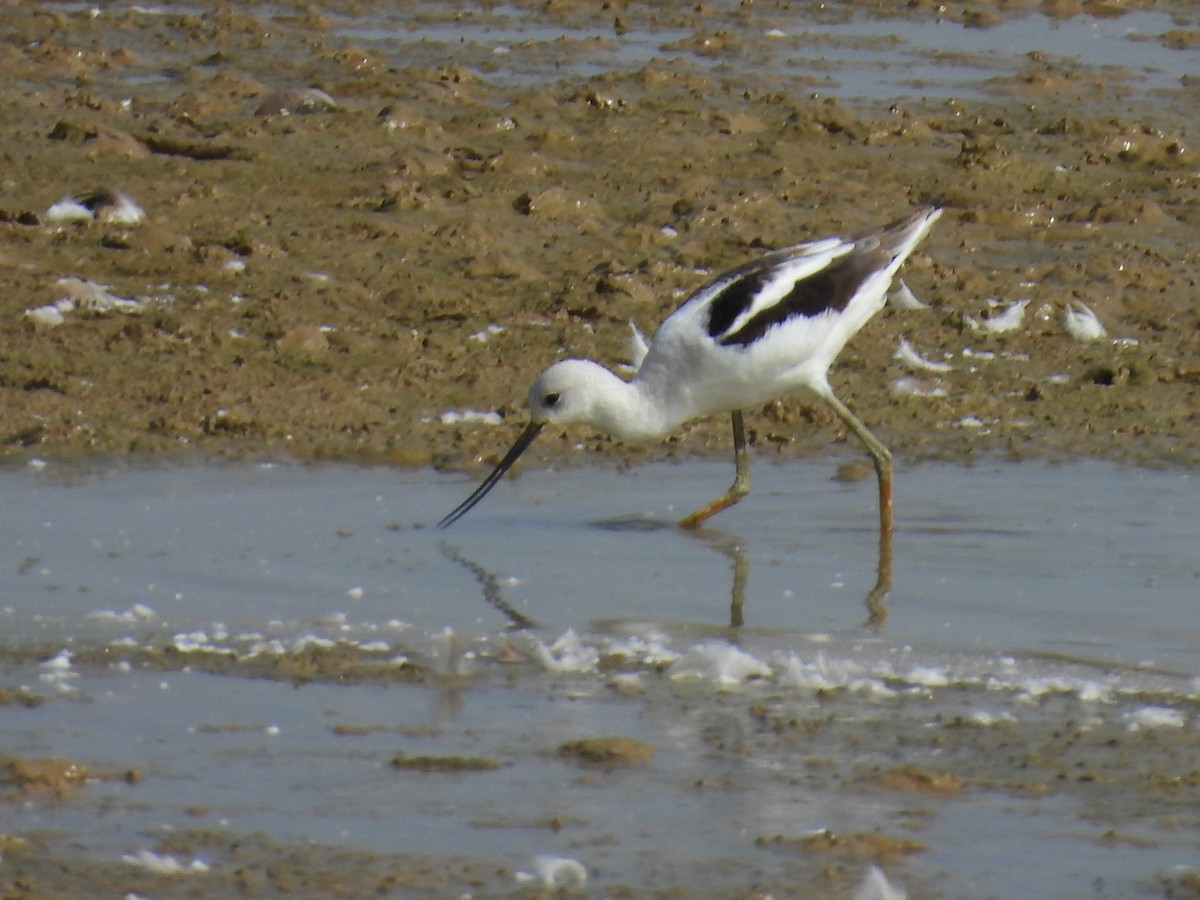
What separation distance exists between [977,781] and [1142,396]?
349 centimetres

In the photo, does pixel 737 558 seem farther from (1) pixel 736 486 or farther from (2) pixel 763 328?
(2) pixel 763 328

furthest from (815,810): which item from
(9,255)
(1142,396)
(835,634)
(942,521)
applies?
(9,255)

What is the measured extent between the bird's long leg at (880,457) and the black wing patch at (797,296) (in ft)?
0.95

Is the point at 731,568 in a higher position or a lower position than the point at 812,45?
lower

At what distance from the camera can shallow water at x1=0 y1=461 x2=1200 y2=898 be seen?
383cm

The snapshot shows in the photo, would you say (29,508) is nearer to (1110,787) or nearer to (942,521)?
(942,521)

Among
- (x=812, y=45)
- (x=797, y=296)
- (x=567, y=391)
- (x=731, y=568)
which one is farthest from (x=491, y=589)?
(x=812, y=45)

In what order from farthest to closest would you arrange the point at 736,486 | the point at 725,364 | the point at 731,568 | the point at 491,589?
1. the point at 736,486
2. the point at 725,364
3. the point at 731,568
4. the point at 491,589

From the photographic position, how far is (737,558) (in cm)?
589

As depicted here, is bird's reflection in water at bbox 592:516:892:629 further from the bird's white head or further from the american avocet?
the bird's white head

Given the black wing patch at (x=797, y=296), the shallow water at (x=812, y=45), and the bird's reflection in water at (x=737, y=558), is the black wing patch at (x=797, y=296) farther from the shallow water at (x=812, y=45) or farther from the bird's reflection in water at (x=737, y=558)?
the shallow water at (x=812, y=45)

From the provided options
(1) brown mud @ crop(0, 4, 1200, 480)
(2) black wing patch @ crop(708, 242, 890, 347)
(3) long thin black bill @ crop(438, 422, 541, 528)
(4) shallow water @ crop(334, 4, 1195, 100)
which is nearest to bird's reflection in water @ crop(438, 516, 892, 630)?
(3) long thin black bill @ crop(438, 422, 541, 528)

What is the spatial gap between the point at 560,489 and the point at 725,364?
69 cm

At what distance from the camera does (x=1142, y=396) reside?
24.1ft
